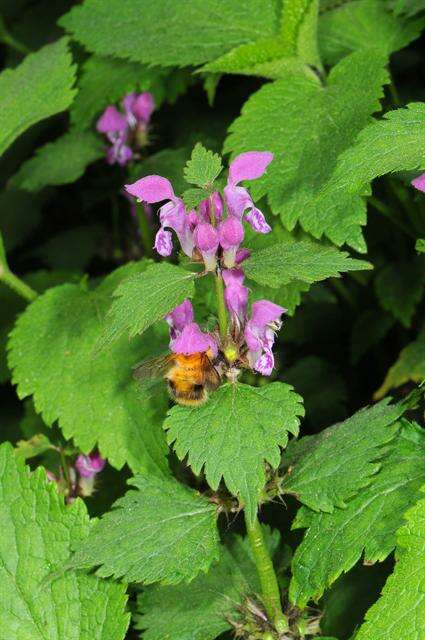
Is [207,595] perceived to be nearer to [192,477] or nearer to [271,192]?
[192,477]

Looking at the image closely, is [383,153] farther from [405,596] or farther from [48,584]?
[48,584]

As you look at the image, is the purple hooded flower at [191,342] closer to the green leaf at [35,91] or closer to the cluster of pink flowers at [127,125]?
the green leaf at [35,91]

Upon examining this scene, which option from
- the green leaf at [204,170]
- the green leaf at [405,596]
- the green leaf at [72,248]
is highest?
the green leaf at [204,170]

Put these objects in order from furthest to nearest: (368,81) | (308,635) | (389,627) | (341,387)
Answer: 1. (341,387)
2. (368,81)
3. (308,635)
4. (389,627)

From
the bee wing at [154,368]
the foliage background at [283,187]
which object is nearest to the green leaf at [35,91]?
the foliage background at [283,187]

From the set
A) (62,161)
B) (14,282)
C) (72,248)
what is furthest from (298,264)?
(72,248)

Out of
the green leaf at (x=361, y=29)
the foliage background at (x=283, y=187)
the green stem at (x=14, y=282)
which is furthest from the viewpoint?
the green leaf at (x=361, y=29)

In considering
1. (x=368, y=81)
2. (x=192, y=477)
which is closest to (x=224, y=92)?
(x=368, y=81)
